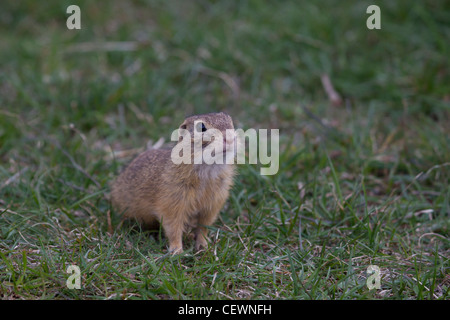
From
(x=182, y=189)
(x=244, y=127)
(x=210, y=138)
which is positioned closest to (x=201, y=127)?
(x=210, y=138)

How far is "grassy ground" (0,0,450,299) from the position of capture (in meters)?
4.06

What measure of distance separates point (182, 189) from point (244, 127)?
2.38 metres

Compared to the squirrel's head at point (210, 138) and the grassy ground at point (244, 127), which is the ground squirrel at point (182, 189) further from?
the grassy ground at point (244, 127)

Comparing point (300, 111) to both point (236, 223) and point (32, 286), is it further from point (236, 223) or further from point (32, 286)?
point (32, 286)

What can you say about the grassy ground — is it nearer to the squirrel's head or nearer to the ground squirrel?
the ground squirrel

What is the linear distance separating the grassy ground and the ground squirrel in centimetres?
17

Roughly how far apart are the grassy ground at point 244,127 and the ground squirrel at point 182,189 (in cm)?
17

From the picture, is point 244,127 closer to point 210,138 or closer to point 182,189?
point 182,189

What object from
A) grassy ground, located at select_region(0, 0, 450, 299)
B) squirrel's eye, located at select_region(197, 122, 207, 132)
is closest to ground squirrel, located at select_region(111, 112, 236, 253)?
squirrel's eye, located at select_region(197, 122, 207, 132)

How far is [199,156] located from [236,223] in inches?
36.9

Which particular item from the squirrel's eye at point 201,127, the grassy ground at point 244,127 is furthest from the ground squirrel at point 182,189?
the grassy ground at point 244,127

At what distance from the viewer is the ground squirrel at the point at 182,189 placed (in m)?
4.14

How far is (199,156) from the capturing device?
4.15 meters

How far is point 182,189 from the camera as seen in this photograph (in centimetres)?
441
